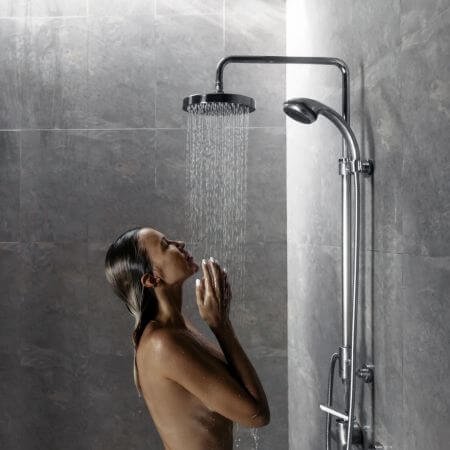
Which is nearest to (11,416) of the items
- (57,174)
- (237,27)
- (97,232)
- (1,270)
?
(1,270)

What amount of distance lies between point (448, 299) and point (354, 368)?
0.41m

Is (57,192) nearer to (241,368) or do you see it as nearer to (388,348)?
(241,368)

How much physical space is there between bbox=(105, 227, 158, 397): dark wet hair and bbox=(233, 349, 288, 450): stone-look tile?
0.96m

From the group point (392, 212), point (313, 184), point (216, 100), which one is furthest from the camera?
point (313, 184)

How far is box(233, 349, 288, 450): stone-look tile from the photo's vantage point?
7.39 ft

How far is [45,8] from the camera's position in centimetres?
227

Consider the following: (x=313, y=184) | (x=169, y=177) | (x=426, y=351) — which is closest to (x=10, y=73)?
(x=169, y=177)

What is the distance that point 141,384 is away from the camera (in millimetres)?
1371

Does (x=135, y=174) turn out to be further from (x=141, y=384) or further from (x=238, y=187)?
(x=141, y=384)

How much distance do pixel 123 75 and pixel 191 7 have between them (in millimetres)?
383

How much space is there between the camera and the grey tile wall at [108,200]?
225cm

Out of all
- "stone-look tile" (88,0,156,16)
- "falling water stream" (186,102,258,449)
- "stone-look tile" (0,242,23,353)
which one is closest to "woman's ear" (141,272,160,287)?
"falling water stream" (186,102,258,449)

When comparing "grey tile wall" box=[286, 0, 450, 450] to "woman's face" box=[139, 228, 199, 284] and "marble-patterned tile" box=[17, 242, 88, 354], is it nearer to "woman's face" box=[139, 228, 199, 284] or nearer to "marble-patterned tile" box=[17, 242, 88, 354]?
"woman's face" box=[139, 228, 199, 284]

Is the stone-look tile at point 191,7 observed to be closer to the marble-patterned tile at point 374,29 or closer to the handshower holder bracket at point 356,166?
the marble-patterned tile at point 374,29
